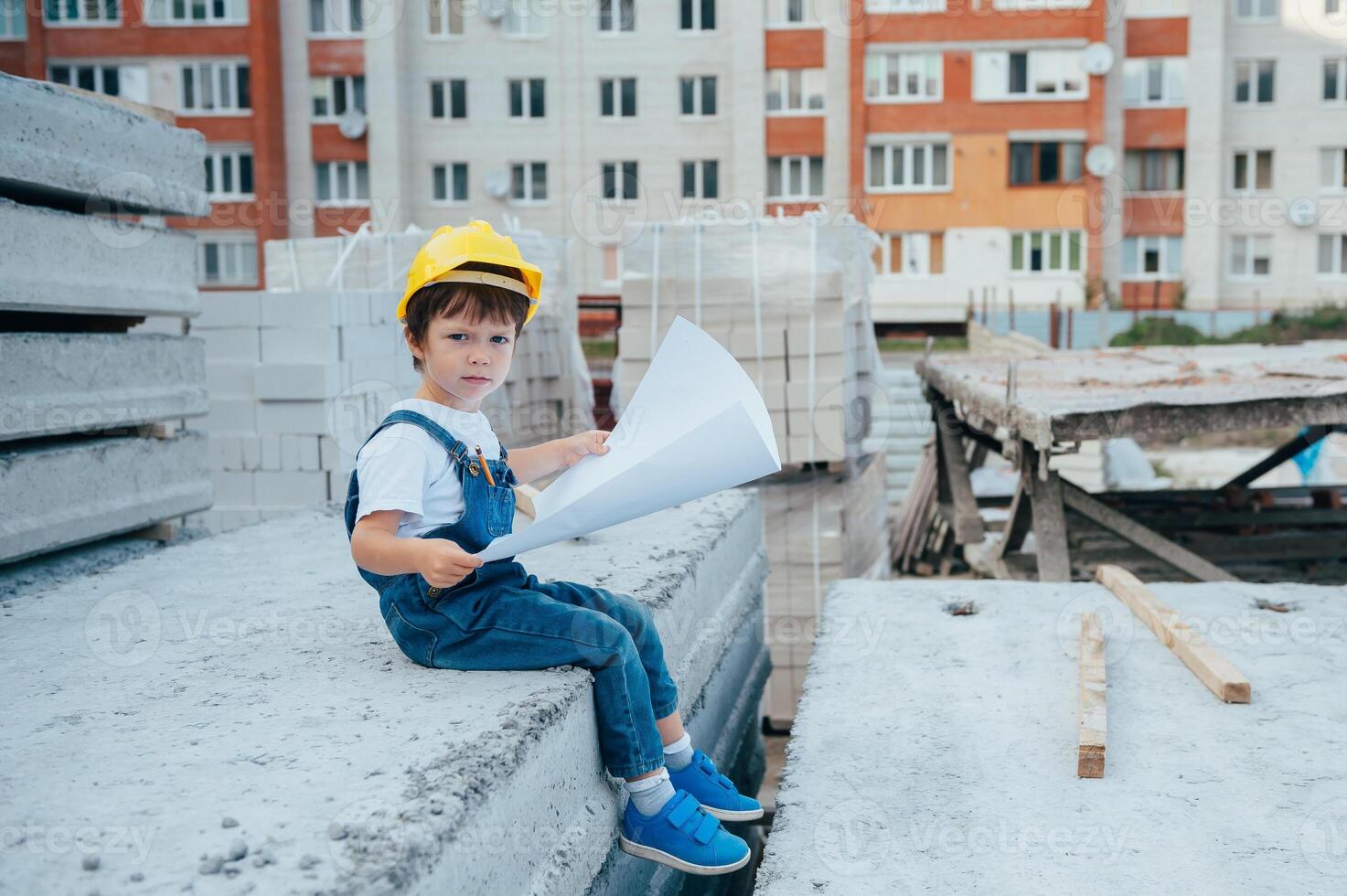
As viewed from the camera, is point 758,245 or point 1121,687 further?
point 758,245

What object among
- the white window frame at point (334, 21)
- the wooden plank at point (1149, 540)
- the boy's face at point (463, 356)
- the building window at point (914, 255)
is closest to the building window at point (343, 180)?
the white window frame at point (334, 21)

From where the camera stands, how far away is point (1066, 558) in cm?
632

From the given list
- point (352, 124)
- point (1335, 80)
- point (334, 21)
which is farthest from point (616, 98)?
point (1335, 80)

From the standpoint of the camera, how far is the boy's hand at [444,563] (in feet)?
6.88

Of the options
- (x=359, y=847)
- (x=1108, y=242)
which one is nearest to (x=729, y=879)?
(x=359, y=847)

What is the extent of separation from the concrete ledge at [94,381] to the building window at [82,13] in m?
31.5

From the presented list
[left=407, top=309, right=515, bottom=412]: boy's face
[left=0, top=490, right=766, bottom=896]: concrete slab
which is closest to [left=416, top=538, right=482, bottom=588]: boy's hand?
[left=0, top=490, right=766, bottom=896]: concrete slab

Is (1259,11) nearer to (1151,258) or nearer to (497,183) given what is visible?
(1151,258)

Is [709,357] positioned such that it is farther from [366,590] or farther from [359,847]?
[366,590]

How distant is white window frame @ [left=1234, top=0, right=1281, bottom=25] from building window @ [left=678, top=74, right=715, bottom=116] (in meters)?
14.4

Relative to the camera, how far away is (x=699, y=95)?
101 feet

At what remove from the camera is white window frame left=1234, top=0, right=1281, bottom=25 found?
1252 inches

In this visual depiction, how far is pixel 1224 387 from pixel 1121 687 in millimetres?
3806

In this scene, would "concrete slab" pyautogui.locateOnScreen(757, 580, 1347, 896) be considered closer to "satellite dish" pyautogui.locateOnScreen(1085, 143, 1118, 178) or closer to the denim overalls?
the denim overalls
